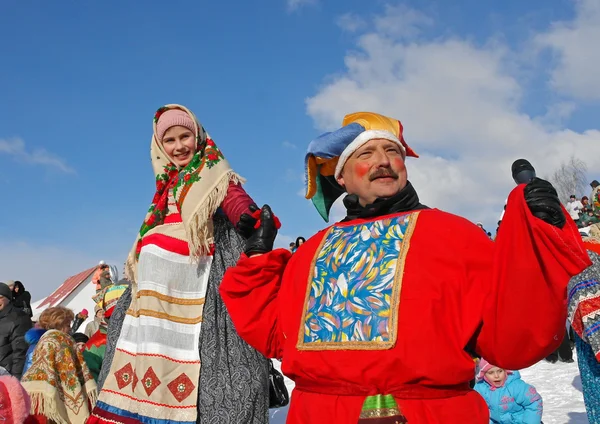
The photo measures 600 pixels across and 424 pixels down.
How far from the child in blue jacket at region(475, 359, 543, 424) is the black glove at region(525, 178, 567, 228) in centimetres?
327

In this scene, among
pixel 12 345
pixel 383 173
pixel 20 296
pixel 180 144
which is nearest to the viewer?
pixel 383 173

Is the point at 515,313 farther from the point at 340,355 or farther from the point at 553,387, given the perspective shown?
the point at 553,387

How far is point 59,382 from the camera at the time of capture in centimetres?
430

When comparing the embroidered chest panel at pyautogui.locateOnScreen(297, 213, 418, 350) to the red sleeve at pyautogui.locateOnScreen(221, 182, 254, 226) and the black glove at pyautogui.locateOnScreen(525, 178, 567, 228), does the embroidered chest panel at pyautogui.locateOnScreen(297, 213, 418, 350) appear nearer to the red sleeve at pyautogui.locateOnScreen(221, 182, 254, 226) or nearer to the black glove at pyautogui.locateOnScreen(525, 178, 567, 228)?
the black glove at pyautogui.locateOnScreen(525, 178, 567, 228)

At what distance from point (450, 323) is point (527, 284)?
0.24 m

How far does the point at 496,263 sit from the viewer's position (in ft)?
4.54

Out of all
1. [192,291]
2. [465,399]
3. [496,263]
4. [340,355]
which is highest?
[192,291]

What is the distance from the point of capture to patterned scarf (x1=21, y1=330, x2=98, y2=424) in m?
4.09

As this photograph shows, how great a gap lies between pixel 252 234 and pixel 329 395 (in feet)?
2.14

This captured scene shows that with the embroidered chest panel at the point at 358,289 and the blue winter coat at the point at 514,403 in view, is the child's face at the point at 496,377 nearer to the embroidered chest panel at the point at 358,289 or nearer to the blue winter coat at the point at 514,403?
the blue winter coat at the point at 514,403

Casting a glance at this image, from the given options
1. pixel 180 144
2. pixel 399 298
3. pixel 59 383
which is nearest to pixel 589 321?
pixel 399 298

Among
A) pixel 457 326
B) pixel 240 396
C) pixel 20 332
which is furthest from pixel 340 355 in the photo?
pixel 20 332

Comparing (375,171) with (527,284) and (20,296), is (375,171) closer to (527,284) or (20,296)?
(527,284)

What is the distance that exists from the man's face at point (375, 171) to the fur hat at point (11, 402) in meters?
2.09
